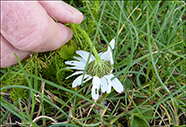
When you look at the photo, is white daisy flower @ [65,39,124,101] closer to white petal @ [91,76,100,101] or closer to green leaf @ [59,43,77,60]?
white petal @ [91,76,100,101]

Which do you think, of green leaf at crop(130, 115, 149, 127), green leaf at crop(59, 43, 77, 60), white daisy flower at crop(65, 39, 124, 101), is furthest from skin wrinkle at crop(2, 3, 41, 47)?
green leaf at crop(130, 115, 149, 127)

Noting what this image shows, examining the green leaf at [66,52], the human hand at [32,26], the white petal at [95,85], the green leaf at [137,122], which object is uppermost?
the human hand at [32,26]

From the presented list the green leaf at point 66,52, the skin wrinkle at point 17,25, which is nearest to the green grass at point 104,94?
the green leaf at point 66,52

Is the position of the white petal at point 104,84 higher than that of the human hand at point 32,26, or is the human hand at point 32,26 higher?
the human hand at point 32,26

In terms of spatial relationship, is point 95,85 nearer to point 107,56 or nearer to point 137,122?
point 107,56

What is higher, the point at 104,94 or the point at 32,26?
the point at 32,26

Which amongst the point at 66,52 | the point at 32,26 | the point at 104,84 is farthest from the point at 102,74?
the point at 32,26

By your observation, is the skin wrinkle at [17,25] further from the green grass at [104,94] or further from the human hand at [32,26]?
the green grass at [104,94]

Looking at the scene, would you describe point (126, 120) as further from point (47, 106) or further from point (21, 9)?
point (21, 9)
